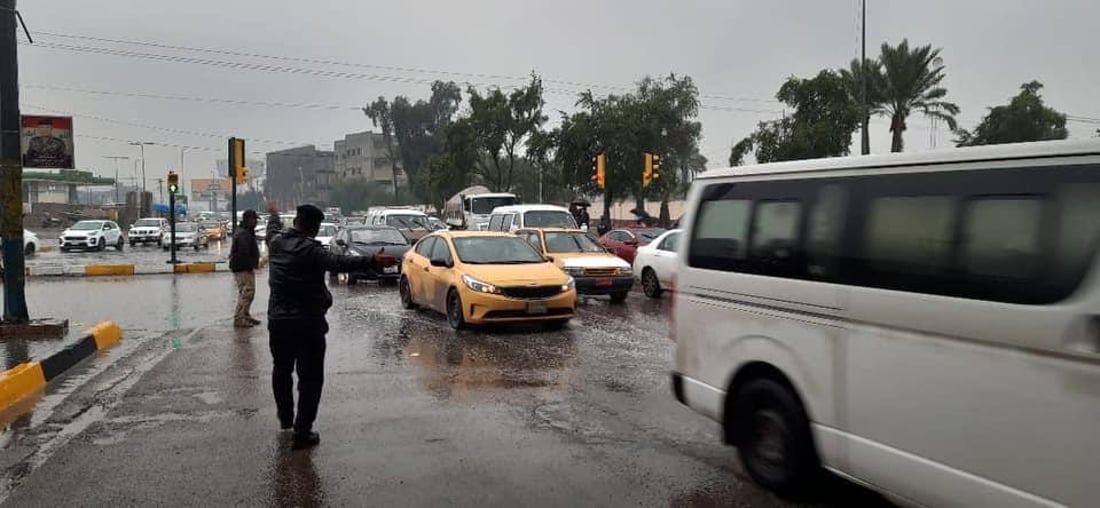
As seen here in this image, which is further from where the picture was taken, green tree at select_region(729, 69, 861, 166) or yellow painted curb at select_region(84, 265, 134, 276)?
green tree at select_region(729, 69, 861, 166)

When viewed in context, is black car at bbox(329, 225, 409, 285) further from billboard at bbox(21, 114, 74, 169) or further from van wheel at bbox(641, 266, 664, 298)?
billboard at bbox(21, 114, 74, 169)

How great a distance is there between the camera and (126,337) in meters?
12.1

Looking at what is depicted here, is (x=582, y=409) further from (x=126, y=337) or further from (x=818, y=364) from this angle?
(x=126, y=337)

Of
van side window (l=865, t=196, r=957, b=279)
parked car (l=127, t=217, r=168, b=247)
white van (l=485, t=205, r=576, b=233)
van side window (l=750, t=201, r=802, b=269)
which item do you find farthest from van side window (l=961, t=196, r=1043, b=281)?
parked car (l=127, t=217, r=168, b=247)

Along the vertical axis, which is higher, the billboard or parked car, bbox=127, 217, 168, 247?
the billboard

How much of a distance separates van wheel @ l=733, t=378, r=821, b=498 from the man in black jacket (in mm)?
2922

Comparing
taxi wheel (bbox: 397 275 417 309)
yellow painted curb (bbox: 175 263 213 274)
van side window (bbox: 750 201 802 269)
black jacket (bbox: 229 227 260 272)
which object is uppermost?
van side window (bbox: 750 201 802 269)

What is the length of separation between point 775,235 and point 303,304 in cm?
333

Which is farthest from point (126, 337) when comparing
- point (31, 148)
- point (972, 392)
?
point (972, 392)

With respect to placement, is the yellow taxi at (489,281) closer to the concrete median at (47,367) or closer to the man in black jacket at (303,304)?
the concrete median at (47,367)

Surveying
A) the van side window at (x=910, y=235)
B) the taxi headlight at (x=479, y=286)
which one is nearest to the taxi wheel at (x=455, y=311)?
the taxi headlight at (x=479, y=286)

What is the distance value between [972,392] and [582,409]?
3.99 metres

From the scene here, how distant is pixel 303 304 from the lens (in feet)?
19.6

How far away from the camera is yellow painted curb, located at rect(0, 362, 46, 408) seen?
25.0 ft
